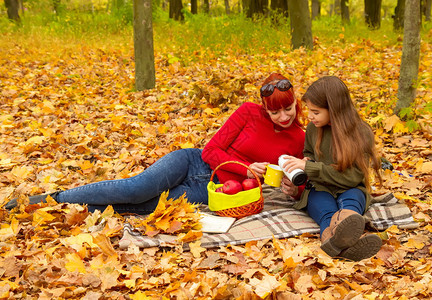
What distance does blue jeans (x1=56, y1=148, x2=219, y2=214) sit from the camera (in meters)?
3.10

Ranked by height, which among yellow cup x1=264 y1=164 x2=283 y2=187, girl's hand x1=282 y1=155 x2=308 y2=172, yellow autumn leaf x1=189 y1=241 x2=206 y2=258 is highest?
girl's hand x1=282 y1=155 x2=308 y2=172

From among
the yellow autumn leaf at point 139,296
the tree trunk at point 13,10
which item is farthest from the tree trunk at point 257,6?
the yellow autumn leaf at point 139,296

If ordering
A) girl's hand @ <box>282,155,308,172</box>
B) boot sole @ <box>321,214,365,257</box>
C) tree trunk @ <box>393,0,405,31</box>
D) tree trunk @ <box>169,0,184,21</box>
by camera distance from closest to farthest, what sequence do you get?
1. boot sole @ <box>321,214,365,257</box>
2. girl's hand @ <box>282,155,308,172</box>
3. tree trunk @ <box>393,0,405,31</box>
4. tree trunk @ <box>169,0,184,21</box>

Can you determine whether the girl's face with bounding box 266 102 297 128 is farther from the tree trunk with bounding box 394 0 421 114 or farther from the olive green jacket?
the tree trunk with bounding box 394 0 421 114

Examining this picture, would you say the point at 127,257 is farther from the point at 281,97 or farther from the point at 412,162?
the point at 412,162

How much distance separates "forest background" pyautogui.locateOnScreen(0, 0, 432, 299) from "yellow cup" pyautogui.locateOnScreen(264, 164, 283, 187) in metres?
0.44

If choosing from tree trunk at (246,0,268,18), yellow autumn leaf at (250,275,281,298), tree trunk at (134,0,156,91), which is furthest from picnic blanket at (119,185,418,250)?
tree trunk at (246,0,268,18)

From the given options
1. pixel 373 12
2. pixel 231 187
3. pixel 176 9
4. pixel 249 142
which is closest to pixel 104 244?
pixel 231 187

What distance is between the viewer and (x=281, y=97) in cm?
288

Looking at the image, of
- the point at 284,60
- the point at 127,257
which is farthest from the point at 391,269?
the point at 284,60

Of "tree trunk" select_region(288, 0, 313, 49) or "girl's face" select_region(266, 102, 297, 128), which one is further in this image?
"tree trunk" select_region(288, 0, 313, 49)

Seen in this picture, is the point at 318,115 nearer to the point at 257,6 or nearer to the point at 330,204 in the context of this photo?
the point at 330,204

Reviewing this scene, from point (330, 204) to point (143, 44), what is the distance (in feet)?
14.7

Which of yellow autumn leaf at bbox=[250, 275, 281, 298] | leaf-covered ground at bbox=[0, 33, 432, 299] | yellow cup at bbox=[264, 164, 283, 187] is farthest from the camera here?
yellow cup at bbox=[264, 164, 283, 187]
